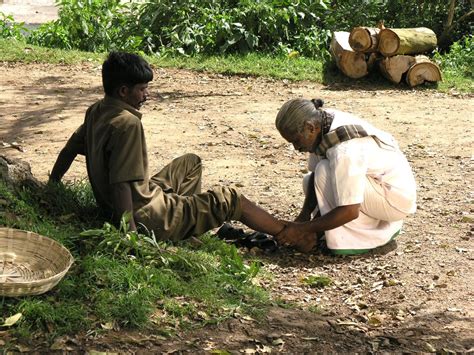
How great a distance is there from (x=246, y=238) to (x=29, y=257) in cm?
168

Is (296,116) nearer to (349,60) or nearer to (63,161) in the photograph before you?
(63,161)

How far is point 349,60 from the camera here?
10.8 m

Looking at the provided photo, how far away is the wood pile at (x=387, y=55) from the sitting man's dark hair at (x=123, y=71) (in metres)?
6.09

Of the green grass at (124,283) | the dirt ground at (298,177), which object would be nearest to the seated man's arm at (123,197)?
the green grass at (124,283)

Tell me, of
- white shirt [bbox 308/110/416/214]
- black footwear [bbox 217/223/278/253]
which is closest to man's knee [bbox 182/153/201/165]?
black footwear [bbox 217/223/278/253]

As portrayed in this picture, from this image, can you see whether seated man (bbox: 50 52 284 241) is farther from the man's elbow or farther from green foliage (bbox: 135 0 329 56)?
green foliage (bbox: 135 0 329 56)

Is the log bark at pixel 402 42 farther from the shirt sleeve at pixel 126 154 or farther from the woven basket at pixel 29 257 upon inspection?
the woven basket at pixel 29 257

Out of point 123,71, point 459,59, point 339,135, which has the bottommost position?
point 459,59

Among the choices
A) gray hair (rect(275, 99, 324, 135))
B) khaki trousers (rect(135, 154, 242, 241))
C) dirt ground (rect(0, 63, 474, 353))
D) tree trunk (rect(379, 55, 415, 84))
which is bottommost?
dirt ground (rect(0, 63, 474, 353))

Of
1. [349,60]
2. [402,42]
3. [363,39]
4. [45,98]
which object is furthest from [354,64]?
[45,98]

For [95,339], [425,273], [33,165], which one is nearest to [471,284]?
[425,273]

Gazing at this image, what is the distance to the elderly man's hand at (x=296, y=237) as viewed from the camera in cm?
554

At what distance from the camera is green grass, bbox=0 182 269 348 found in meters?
4.16

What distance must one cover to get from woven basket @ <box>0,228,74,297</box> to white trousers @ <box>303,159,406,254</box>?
1.77 metres
